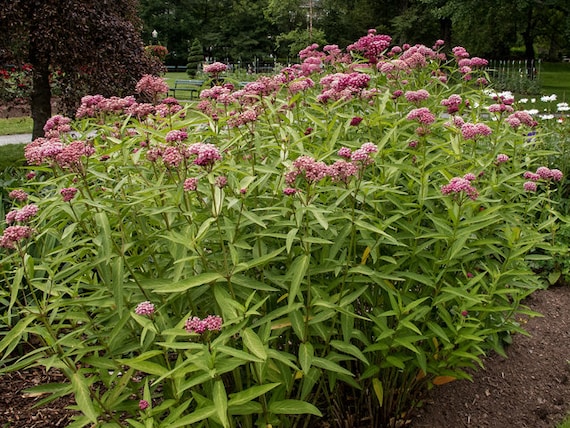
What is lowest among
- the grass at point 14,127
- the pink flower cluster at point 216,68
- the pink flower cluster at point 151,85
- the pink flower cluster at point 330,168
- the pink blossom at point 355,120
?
the grass at point 14,127

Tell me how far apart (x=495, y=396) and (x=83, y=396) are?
2.37 m

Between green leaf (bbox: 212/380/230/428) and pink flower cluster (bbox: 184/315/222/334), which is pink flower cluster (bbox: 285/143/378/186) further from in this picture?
green leaf (bbox: 212/380/230/428)

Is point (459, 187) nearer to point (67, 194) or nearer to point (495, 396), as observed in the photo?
point (67, 194)

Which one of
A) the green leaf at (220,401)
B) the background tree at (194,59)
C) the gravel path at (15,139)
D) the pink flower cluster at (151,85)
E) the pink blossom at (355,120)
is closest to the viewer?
the green leaf at (220,401)

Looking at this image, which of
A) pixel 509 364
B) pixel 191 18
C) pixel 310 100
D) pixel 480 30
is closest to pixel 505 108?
pixel 310 100

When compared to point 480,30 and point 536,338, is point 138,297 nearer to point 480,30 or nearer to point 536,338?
point 536,338

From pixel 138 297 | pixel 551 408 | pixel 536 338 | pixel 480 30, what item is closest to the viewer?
pixel 138 297

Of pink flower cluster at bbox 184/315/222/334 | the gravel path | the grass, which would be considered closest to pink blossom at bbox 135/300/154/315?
pink flower cluster at bbox 184/315/222/334

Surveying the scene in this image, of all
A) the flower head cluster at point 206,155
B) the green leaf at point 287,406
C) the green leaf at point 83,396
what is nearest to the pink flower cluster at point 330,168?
the flower head cluster at point 206,155

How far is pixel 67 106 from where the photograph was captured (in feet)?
28.4

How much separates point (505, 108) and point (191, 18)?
5529cm

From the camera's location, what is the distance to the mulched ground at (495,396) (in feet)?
10.0

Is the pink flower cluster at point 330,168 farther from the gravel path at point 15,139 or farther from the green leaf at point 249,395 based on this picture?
the gravel path at point 15,139

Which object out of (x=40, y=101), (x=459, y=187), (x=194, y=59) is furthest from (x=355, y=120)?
(x=194, y=59)
